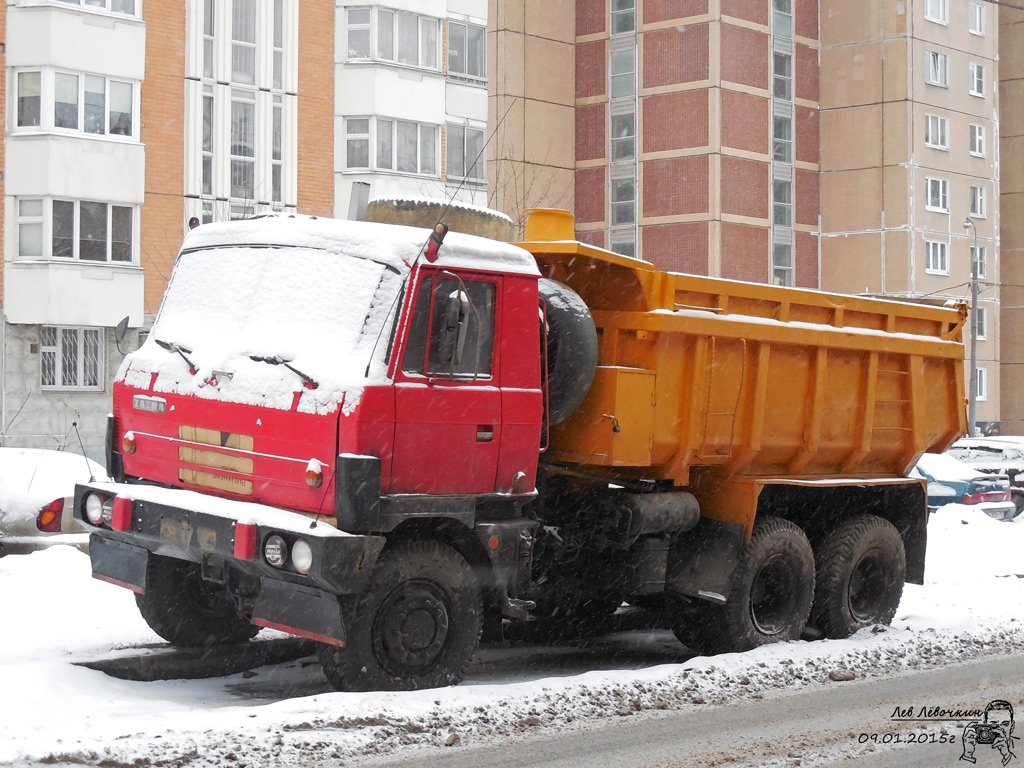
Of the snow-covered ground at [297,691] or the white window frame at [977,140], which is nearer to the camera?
the snow-covered ground at [297,691]

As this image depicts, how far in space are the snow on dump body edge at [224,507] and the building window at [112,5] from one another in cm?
2524

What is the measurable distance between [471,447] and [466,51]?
31390 mm

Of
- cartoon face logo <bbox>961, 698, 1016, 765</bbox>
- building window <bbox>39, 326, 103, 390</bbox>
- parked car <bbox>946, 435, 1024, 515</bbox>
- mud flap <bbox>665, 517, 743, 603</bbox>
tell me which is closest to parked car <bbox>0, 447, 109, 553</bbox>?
mud flap <bbox>665, 517, 743, 603</bbox>

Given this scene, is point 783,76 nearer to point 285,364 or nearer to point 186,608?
point 186,608

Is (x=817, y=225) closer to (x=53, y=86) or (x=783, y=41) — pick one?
(x=783, y=41)

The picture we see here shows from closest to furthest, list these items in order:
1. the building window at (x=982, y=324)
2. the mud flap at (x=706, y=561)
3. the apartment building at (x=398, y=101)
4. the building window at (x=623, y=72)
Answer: the mud flap at (x=706, y=561)
the apartment building at (x=398, y=101)
the building window at (x=623, y=72)
the building window at (x=982, y=324)

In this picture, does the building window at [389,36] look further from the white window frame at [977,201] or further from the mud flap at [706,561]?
the mud flap at [706,561]

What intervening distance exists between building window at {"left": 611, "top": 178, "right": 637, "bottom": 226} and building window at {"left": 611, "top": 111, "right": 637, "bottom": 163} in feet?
2.87

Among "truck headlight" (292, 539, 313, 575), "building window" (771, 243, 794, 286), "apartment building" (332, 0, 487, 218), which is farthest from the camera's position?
"building window" (771, 243, 794, 286)

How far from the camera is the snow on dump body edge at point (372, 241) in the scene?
25.1ft

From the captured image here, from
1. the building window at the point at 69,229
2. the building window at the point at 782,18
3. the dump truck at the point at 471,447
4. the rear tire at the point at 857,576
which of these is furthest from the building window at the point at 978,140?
the dump truck at the point at 471,447

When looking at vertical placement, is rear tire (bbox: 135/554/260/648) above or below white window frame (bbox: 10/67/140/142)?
below

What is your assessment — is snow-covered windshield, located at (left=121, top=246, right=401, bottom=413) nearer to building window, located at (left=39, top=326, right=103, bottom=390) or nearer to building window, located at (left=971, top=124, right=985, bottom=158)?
building window, located at (left=39, top=326, right=103, bottom=390)

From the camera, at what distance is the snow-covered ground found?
20.7ft
